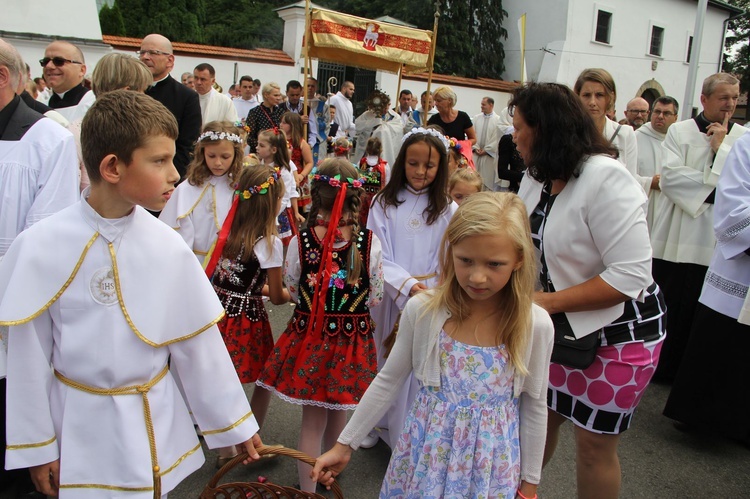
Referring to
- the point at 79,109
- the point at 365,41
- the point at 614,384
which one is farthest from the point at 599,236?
the point at 365,41

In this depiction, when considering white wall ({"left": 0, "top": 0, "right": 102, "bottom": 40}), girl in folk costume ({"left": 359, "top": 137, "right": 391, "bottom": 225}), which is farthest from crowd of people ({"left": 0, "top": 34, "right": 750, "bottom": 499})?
white wall ({"left": 0, "top": 0, "right": 102, "bottom": 40})

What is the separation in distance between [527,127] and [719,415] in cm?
271

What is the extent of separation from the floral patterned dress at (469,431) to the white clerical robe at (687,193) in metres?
3.25

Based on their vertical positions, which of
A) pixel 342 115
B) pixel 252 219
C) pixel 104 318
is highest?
pixel 342 115

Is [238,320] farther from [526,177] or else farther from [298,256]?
[526,177]

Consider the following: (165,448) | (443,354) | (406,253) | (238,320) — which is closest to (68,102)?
(238,320)

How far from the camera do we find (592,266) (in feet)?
8.05

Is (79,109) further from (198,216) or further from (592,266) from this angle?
(592,266)

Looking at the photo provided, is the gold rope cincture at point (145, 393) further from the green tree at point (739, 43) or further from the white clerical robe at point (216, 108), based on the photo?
the green tree at point (739, 43)

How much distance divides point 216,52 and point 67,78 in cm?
1427

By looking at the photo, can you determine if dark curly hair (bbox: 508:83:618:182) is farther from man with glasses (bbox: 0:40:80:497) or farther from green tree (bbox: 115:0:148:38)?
green tree (bbox: 115:0:148:38)

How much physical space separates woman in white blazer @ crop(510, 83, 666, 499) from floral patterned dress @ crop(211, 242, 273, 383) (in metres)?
1.64

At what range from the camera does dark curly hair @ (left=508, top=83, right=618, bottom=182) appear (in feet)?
7.89

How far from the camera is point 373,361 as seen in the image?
3.15 meters
